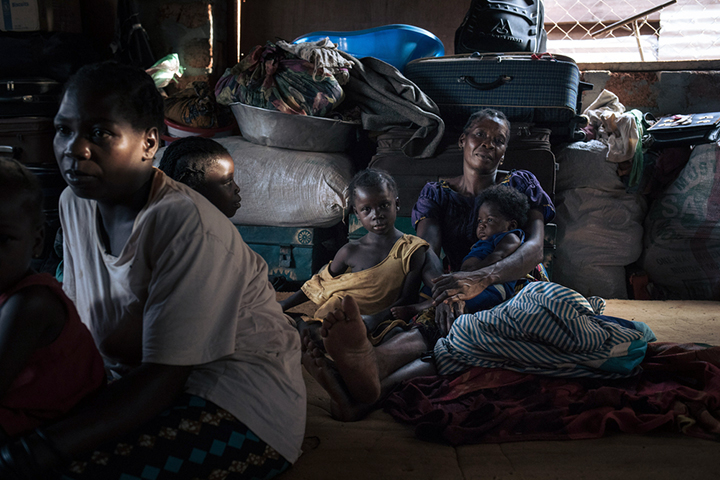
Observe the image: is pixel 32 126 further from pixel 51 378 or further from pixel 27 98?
pixel 51 378

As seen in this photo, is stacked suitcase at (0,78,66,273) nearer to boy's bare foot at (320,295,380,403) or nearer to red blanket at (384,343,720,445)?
boy's bare foot at (320,295,380,403)

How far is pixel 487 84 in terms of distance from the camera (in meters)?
2.97

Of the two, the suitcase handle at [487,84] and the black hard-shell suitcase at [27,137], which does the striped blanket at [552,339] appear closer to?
the suitcase handle at [487,84]

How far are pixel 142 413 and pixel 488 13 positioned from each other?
3128 millimetres

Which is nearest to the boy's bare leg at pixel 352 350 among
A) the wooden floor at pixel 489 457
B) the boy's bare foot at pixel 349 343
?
the boy's bare foot at pixel 349 343

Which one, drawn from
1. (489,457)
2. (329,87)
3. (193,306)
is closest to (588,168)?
(329,87)

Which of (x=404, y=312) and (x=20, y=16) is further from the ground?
(x=20, y=16)

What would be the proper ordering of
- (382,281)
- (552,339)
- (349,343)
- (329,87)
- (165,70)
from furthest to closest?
(165,70) → (329,87) → (382,281) → (552,339) → (349,343)

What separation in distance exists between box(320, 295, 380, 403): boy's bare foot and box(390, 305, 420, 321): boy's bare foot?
63 centimetres

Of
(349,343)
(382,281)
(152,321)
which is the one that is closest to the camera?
(152,321)

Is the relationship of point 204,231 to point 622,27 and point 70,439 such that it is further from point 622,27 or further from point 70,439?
point 622,27

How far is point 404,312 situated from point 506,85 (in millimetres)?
1603

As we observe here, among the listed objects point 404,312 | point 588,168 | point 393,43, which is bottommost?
point 404,312


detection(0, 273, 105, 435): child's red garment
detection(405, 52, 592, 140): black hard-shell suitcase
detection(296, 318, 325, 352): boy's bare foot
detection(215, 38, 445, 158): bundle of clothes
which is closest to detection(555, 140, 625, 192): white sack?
detection(405, 52, 592, 140): black hard-shell suitcase
